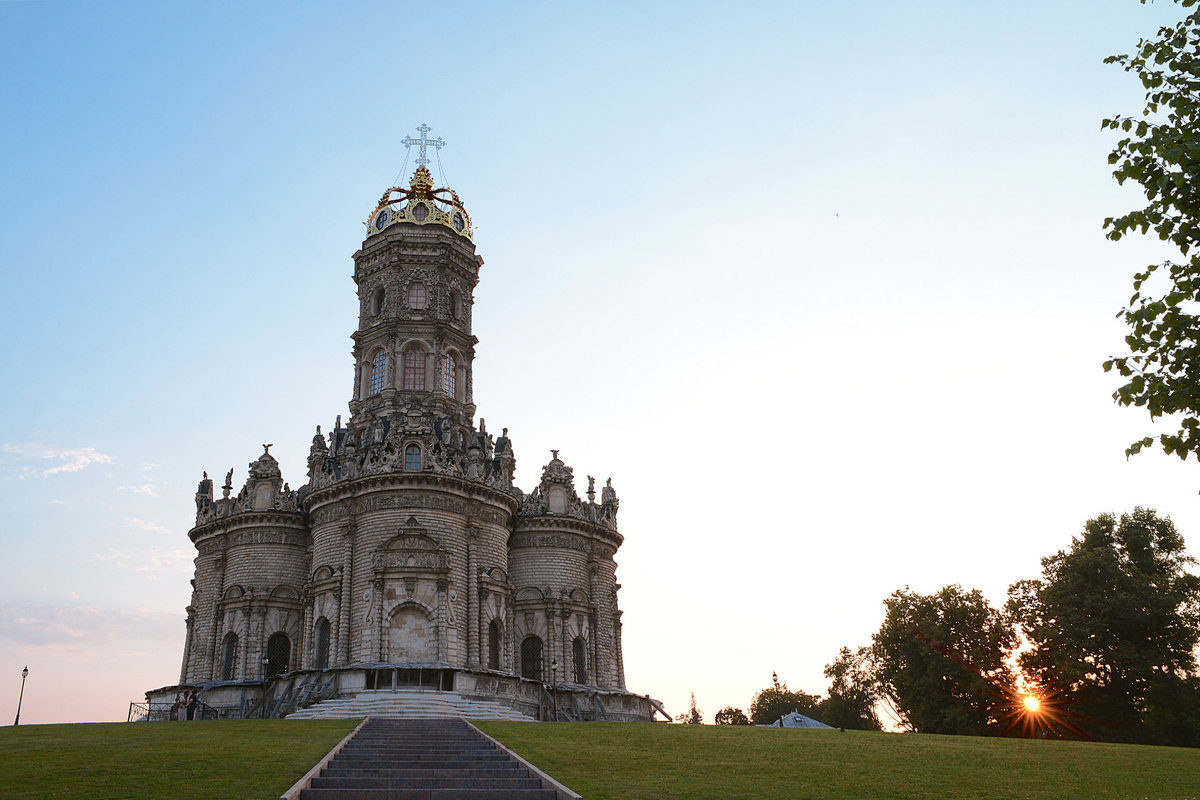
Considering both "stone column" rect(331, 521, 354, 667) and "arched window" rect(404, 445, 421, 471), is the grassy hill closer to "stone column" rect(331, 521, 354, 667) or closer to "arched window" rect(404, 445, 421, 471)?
"stone column" rect(331, 521, 354, 667)

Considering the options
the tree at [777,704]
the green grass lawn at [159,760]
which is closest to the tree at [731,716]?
the tree at [777,704]

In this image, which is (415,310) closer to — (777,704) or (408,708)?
(408,708)

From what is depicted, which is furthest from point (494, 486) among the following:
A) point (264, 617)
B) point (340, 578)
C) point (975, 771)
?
point (975, 771)

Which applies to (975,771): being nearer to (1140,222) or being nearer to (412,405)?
(1140,222)

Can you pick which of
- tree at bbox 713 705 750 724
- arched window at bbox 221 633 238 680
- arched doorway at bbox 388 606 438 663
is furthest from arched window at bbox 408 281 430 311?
tree at bbox 713 705 750 724

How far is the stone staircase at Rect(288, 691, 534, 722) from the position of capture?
3912cm

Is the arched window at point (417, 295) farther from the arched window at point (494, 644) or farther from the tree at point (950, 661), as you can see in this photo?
the tree at point (950, 661)

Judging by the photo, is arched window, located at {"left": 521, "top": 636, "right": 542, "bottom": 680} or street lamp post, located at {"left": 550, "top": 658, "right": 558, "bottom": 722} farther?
arched window, located at {"left": 521, "top": 636, "right": 542, "bottom": 680}

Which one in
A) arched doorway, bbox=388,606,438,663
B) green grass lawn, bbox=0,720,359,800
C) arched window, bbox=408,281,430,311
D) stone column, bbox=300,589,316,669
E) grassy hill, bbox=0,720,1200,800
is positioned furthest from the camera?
arched window, bbox=408,281,430,311

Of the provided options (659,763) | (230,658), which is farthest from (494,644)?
(659,763)

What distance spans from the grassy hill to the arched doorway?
12.0 m

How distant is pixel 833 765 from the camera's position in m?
23.2

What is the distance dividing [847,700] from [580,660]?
A: 163ft

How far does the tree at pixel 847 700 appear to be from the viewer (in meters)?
87.1
